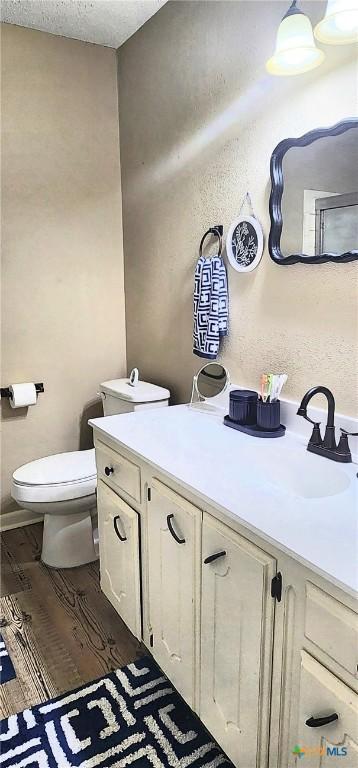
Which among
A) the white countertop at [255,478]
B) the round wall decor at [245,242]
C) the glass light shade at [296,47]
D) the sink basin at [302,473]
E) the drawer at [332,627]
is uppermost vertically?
the glass light shade at [296,47]

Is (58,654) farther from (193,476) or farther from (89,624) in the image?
(193,476)

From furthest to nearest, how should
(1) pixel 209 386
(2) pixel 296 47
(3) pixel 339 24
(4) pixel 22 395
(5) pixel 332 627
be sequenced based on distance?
(4) pixel 22 395
(1) pixel 209 386
(2) pixel 296 47
(3) pixel 339 24
(5) pixel 332 627

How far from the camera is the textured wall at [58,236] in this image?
251 centimetres

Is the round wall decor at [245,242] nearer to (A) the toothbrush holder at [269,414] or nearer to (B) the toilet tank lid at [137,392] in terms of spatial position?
(A) the toothbrush holder at [269,414]

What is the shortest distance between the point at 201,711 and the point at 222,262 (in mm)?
1489

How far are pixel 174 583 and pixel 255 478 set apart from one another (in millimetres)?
403

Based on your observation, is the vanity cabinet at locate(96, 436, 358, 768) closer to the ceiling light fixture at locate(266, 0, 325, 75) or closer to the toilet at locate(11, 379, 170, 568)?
the toilet at locate(11, 379, 170, 568)

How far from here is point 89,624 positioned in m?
2.02

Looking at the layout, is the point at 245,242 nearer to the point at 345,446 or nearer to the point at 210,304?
the point at 210,304

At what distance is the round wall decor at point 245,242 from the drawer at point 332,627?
3.94ft

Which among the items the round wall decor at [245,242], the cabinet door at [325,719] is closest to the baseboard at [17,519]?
the round wall decor at [245,242]

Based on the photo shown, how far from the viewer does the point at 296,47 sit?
4.59ft

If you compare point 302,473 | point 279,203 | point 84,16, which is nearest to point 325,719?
point 302,473

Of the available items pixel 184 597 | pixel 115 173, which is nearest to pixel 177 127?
pixel 115 173
